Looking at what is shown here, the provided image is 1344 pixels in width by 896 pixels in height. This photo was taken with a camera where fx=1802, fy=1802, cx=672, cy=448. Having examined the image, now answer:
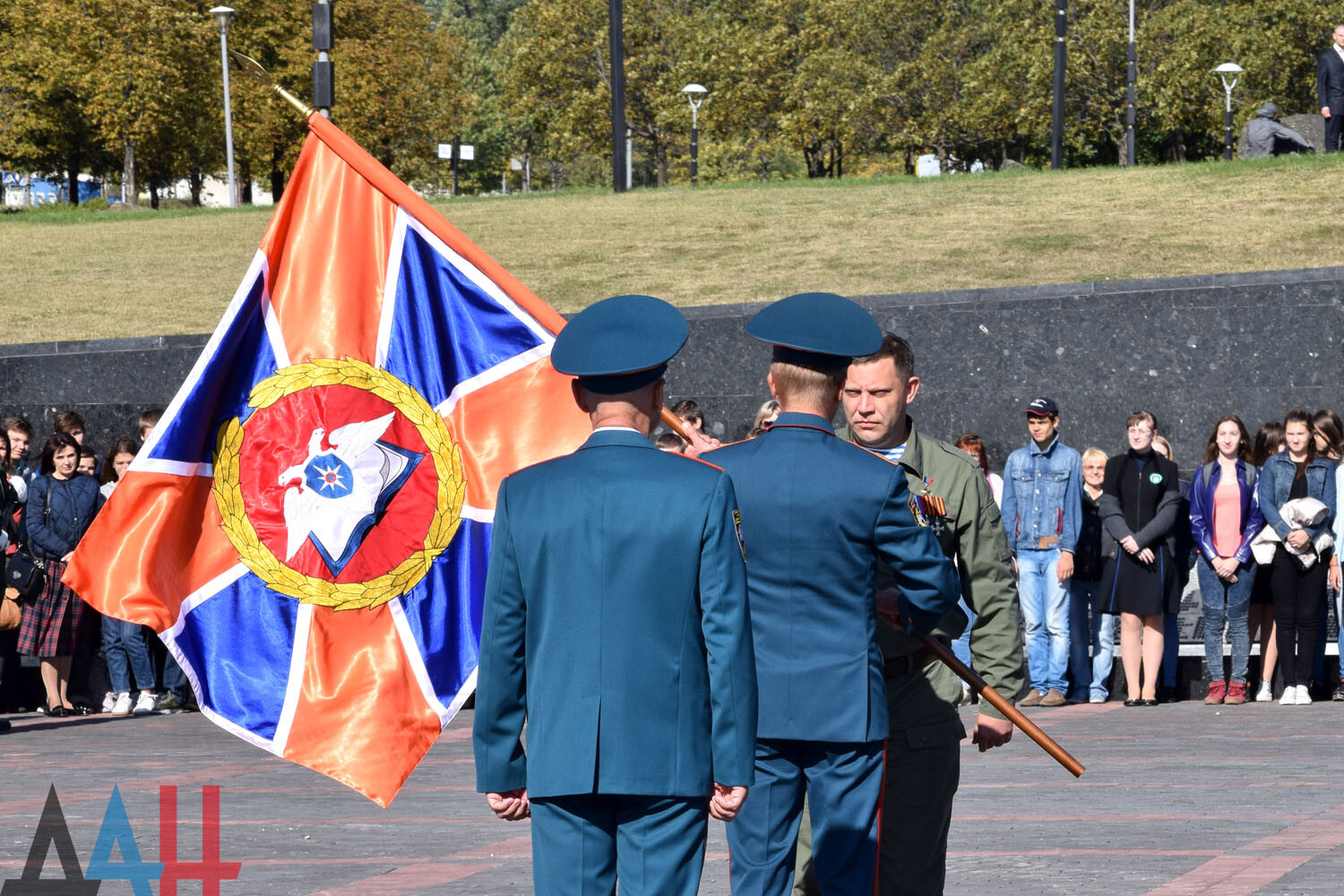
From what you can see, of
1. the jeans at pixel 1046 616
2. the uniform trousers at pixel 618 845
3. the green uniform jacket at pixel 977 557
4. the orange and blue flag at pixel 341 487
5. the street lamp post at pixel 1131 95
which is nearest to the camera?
the uniform trousers at pixel 618 845

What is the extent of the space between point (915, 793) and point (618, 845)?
1209 millimetres

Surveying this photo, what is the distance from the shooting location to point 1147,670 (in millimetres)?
11945

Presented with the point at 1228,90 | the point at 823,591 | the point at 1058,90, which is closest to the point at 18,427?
the point at 823,591

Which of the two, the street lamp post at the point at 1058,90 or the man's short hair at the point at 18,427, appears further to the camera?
the street lamp post at the point at 1058,90

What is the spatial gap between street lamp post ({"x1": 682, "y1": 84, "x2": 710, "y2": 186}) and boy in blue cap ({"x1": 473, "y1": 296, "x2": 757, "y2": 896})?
3388 cm

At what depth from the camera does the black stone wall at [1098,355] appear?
16.4 m

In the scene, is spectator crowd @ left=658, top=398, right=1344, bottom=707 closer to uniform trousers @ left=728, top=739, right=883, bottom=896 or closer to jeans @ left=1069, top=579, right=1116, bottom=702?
jeans @ left=1069, top=579, right=1116, bottom=702

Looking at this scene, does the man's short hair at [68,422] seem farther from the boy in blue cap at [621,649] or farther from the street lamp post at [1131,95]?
the street lamp post at [1131,95]

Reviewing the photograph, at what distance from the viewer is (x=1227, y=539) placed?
463 inches

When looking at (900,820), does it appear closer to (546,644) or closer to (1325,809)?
(546,644)

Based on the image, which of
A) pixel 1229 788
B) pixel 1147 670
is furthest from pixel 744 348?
pixel 1229 788

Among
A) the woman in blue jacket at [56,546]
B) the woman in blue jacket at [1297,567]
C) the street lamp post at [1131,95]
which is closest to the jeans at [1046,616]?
the woman in blue jacket at [1297,567]

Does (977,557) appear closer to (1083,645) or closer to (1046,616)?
(1046,616)

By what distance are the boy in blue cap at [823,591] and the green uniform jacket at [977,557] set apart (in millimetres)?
429
